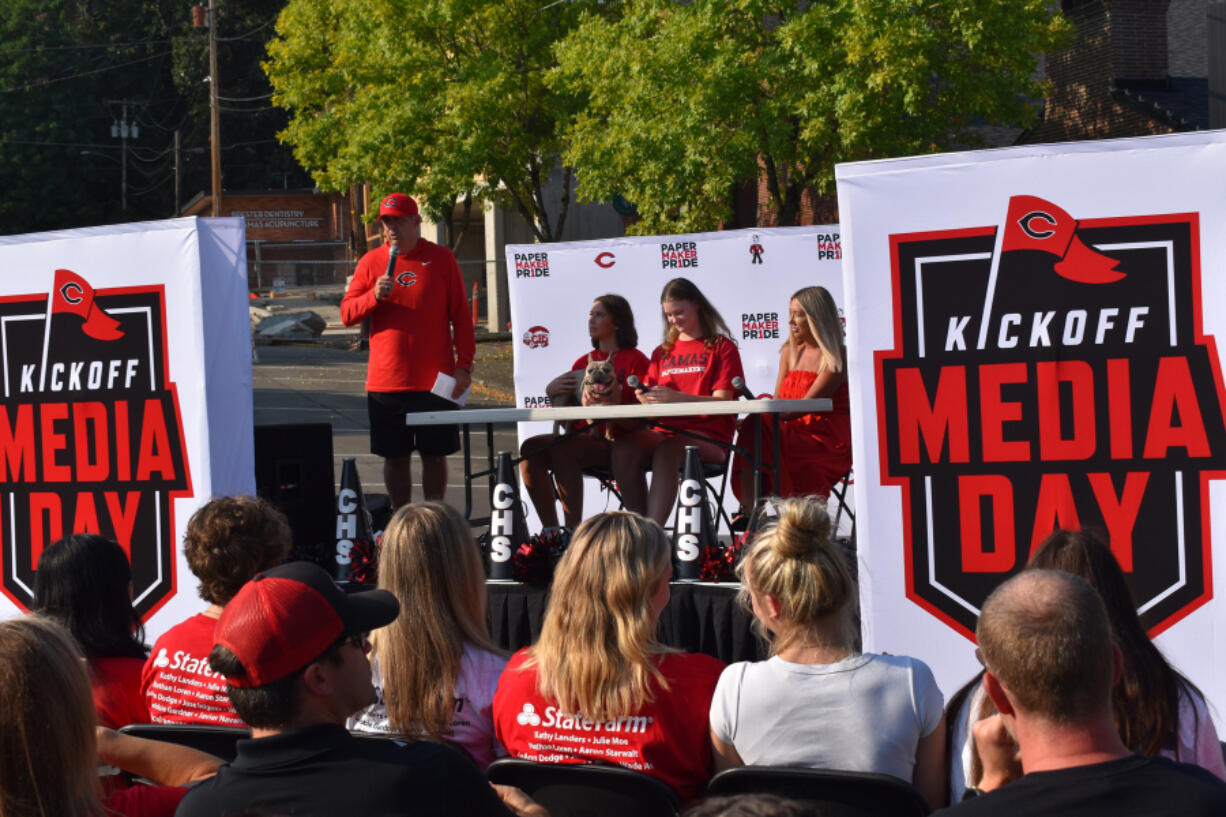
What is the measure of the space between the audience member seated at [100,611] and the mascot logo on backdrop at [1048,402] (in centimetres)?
220

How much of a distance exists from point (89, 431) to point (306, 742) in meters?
3.30

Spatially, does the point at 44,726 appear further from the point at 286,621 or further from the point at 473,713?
the point at 473,713

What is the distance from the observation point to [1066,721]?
1777 millimetres

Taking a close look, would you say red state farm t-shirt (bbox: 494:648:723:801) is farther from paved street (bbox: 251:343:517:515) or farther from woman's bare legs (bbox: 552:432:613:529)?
paved street (bbox: 251:343:517:515)

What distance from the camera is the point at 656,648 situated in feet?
9.12

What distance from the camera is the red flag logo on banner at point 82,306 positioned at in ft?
15.8

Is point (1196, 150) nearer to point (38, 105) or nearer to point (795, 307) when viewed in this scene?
point (795, 307)

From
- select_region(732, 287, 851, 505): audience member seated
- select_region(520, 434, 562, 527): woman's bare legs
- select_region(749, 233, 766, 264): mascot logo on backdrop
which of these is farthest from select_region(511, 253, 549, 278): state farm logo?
select_region(732, 287, 851, 505): audience member seated

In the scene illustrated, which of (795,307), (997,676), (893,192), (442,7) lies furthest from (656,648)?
(442,7)

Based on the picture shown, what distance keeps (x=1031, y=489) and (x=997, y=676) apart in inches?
76.7

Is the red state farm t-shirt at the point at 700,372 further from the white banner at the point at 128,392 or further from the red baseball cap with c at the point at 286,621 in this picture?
the red baseball cap with c at the point at 286,621

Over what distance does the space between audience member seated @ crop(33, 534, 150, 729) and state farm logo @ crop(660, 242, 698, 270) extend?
217 inches

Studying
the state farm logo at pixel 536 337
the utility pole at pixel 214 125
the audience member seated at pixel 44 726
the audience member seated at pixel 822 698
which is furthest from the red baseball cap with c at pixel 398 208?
the utility pole at pixel 214 125

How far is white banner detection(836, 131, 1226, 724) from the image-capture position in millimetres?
3555
